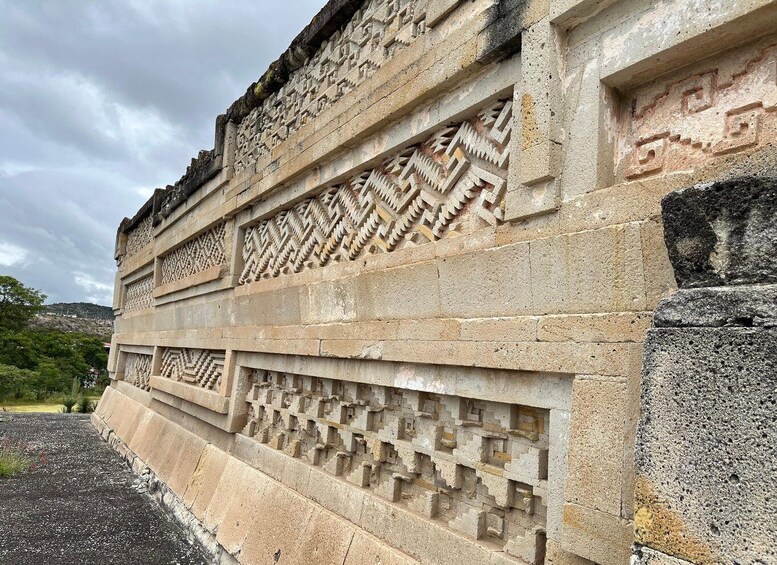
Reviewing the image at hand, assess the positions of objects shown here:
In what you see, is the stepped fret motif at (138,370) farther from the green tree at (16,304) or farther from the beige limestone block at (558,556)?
the green tree at (16,304)

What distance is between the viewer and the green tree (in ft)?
77.1

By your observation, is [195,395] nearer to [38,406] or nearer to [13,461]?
[13,461]

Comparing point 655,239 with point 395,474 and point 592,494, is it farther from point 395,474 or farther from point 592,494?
point 395,474

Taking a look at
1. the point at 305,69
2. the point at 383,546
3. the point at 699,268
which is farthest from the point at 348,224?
the point at 699,268

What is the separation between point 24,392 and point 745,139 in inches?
755

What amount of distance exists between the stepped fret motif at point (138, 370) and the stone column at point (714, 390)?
746 centimetres

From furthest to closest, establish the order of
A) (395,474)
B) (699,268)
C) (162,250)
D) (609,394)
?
(162,250)
(395,474)
(609,394)
(699,268)

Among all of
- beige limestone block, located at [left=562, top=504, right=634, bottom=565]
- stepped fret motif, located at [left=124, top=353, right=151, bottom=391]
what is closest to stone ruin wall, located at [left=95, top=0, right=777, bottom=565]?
beige limestone block, located at [left=562, top=504, right=634, bottom=565]

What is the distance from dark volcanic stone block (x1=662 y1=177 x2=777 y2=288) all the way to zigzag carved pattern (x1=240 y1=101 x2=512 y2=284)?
978mm

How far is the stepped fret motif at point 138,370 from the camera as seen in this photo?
26.9 feet

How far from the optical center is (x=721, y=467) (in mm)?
1185

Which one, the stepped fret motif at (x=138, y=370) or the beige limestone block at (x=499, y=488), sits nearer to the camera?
the beige limestone block at (x=499, y=488)

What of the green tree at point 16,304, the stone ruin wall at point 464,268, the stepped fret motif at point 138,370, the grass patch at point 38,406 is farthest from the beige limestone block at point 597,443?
the green tree at point 16,304

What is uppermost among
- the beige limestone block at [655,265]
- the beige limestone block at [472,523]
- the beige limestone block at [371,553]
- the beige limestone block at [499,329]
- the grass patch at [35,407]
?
the beige limestone block at [655,265]
